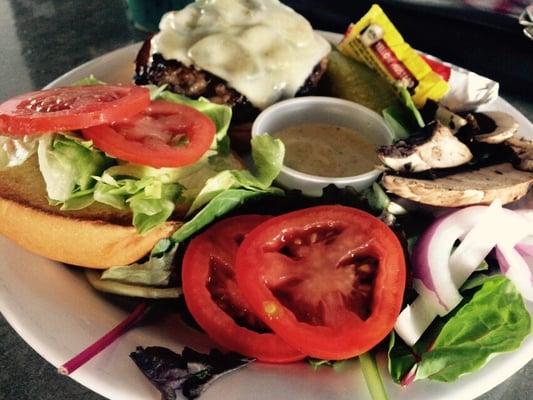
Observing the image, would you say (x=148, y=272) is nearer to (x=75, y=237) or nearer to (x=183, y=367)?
(x=75, y=237)

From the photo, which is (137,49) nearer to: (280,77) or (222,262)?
(280,77)

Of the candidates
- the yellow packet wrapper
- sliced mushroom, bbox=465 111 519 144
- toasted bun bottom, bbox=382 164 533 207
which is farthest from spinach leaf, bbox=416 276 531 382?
the yellow packet wrapper

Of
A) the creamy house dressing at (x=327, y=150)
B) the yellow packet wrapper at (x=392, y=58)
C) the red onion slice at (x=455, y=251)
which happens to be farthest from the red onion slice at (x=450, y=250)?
the yellow packet wrapper at (x=392, y=58)

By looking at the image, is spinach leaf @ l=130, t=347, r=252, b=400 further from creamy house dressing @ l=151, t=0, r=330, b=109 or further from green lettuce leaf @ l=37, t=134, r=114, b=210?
creamy house dressing @ l=151, t=0, r=330, b=109

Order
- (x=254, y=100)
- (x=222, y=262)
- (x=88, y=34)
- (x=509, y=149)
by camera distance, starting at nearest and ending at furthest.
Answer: (x=222, y=262) → (x=509, y=149) → (x=254, y=100) → (x=88, y=34)

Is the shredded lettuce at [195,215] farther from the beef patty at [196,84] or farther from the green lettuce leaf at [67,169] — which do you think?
the beef patty at [196,84]

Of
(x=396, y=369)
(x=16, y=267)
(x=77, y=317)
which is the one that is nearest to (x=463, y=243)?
(x=396, y=369)

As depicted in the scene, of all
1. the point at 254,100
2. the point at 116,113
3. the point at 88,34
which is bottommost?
the point at 88,34
